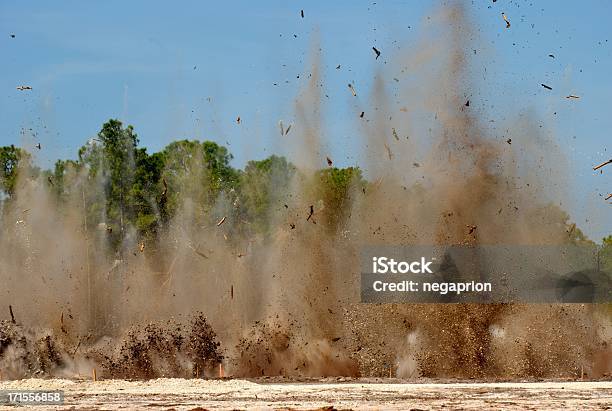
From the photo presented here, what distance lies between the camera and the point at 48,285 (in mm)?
54312

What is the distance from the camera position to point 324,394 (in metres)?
38.4

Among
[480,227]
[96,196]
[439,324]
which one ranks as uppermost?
[96,196]

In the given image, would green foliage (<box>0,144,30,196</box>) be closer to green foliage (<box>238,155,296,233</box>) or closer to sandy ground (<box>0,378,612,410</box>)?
green foliage (<box>238,155,296,233</box>)

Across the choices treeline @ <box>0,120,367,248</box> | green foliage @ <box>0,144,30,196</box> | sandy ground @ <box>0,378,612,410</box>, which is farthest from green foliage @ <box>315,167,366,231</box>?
green foliage @ <box>0,144,30,196</box>

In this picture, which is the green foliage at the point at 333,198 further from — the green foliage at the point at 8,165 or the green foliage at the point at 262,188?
the green foliage at the point at 8,165

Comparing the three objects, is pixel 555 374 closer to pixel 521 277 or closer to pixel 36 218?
pixel 521 277

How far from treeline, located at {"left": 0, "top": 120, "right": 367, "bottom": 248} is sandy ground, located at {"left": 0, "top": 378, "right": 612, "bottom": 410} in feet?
39.6

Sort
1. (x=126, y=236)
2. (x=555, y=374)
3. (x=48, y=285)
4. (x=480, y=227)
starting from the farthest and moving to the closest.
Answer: (x=126, y=236) < (x=48, y=285) < (x=480, y=227) < (x=555, y=374)

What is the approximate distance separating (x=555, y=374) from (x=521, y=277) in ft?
14.4

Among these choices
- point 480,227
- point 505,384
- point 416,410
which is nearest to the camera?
point 416,410

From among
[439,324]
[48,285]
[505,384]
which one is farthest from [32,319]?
[505,384]

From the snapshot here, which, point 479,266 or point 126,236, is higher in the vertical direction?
point 126,236

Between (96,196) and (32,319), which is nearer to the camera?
(32,319)

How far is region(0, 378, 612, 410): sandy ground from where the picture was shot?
1366 inches
